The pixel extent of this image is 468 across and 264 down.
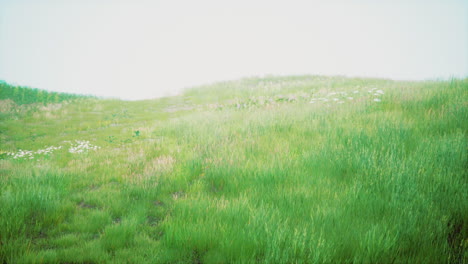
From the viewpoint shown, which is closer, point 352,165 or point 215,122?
→ point 352,165

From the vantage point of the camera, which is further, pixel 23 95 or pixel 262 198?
pixel 23 95

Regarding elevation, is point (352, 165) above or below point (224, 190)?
above

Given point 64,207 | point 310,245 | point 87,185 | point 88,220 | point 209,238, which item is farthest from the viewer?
point 87,185

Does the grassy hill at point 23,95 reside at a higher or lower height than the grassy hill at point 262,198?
higher

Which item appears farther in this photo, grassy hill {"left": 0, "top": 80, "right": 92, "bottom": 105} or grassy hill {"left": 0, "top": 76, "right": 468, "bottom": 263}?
grassy hill {"left": 0, "top": 80, "right": 92, "bottom": 105}

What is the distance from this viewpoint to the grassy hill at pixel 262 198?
272 centimetres

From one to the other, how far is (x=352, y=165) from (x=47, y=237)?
458 cm

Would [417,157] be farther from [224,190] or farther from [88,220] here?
[88,220]

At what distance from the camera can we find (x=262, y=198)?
378 cm

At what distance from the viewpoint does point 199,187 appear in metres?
4.46

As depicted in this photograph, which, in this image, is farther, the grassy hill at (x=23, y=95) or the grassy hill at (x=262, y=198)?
the grassy hill at (x=23, y=95)

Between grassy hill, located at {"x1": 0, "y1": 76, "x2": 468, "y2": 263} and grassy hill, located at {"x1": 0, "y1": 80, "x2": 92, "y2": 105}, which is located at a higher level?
grassy hill, located at {"x1": 0, "y1": 80, "x2": 92, "y2": 105}

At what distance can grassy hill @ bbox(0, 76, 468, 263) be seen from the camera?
8.93ft

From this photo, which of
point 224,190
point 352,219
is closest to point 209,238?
point 224,190
